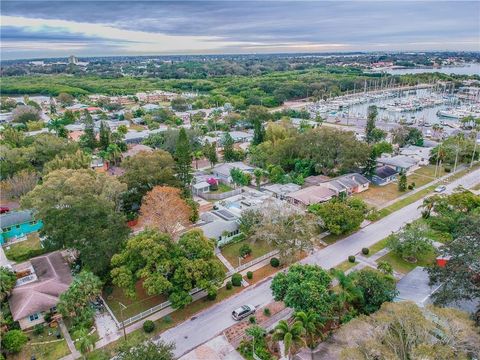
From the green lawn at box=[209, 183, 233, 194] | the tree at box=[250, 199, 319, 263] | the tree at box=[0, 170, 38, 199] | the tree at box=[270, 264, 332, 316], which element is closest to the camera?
the tree at box=[270, 264, 332, 316]

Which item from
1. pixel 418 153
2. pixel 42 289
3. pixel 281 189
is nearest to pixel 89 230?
pixel 42 289

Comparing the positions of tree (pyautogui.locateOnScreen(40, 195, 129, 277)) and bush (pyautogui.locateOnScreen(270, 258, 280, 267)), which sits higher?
tree (pyautogui.locateOnScreen(40, 195, 129, 277))

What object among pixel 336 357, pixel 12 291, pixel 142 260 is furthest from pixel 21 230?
pixel 336 357

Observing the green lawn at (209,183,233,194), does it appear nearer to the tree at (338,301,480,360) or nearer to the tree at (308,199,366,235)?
the tree at (308,199,366,235)

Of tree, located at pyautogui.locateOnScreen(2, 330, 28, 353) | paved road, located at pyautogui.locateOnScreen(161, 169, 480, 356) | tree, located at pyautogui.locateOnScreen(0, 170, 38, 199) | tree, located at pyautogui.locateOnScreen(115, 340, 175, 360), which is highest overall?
tree, located at pyautogui.locateOnScreen(0, 170, 38, 199)

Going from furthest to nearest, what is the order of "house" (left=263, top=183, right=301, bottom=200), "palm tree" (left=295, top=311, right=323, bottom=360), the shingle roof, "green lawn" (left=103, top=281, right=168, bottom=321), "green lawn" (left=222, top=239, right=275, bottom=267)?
"house" (left=263, top=183, right=301, bottom=200) → "green lawn" (left=222, top=239, right=275, bottom=267) → "green lawn" (left=103, top=281, right=168, bottom=321) → the shingle roof → "palm tree" (left=295, top=311, right=323, bottom=360)

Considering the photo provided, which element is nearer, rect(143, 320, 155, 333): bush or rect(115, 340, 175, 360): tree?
rect(115, 340, 175, 360): tree

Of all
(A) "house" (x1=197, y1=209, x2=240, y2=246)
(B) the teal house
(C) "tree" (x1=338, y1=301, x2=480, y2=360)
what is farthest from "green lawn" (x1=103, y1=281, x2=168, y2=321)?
(B) the teal house
